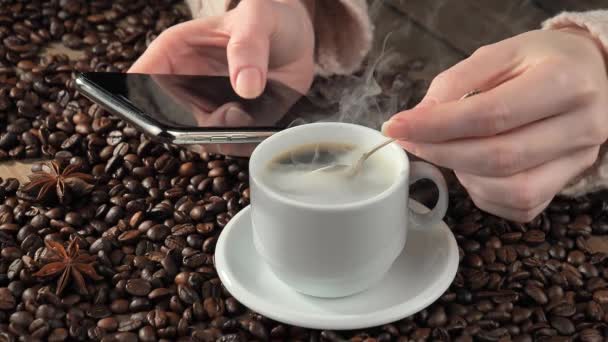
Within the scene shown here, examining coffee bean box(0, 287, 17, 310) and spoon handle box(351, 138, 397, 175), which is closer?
spoon handle box(351, 138, 397, 175)

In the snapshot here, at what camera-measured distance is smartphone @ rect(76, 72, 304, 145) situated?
1273 mm

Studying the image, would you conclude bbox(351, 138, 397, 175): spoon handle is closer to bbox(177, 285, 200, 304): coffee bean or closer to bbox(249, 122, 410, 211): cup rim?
bbox(249, 122, 410, 211): cup rim

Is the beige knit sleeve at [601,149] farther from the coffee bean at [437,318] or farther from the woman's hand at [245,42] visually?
the woman's hand at [245,42]

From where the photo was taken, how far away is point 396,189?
98 centimetres

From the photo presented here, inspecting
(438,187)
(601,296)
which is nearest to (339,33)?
(438,187)

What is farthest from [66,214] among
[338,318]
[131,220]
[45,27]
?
[45,27]

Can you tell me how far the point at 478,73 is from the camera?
3.82 feet

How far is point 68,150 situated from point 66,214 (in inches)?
9.6

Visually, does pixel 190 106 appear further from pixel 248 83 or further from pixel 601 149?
pixel 601 149

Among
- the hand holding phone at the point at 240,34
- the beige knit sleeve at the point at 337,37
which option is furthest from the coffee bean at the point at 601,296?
the beige knit sleeve at the point at 337,37

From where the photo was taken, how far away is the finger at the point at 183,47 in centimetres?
158

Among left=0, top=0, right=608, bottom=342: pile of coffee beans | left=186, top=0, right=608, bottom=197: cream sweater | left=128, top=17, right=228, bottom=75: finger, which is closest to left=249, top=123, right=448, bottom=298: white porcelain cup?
left=0, top=0, right=608, bottom=342: pile of coffee beans

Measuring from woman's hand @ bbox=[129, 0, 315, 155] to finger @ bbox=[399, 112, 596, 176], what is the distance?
1.26 feet

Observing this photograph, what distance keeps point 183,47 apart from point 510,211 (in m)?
0.78
